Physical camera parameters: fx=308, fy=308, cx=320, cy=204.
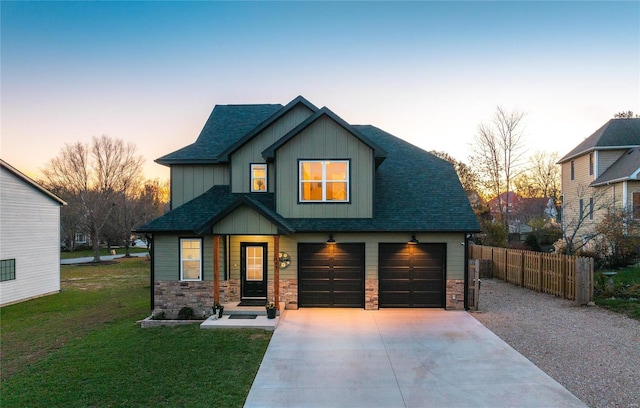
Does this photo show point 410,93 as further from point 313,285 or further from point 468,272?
point 313,285

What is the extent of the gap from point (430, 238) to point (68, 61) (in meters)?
21.1

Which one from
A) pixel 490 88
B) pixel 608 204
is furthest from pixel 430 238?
pixel 608 204

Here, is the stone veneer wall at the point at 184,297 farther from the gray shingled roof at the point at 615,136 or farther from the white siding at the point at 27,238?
the gray shingled roof at the point at 615,136

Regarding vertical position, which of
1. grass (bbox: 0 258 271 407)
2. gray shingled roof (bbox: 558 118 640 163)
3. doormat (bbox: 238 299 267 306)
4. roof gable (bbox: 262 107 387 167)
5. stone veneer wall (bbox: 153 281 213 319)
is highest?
gray shingled roof (bbox: 558 118 640 163)

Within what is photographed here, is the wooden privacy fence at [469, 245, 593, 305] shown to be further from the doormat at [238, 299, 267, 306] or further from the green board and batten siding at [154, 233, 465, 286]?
the doormat at [238, 299, 267, 306]

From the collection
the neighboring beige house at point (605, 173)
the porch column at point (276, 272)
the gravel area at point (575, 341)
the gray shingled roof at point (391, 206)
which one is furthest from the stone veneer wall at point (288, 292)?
the neighboring beige house at point (605, 173)

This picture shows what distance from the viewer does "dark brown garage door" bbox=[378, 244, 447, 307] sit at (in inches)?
437

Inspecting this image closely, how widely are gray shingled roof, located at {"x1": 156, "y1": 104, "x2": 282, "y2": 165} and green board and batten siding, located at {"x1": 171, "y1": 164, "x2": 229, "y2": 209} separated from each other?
1.26ft

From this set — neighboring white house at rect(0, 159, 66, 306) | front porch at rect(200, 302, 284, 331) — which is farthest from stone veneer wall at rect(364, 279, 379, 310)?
neighboring white house at rect(0, 159, 66, 306)

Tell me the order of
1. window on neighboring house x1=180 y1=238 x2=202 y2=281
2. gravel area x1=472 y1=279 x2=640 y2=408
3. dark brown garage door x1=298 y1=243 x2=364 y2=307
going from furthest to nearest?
dark brown garage door x1=298 y1=243 x2=364 y2=307
window on neighboring house x1=180 y1=238 x2=202 y2=281
gravel area x1=472 y1=279 x2=640 y2=408

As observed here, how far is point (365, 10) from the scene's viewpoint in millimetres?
15703

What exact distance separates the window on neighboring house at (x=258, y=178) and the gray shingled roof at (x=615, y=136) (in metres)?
24.3

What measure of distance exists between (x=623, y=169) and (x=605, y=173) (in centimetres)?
169

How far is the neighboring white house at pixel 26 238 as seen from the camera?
1412 centimetres
